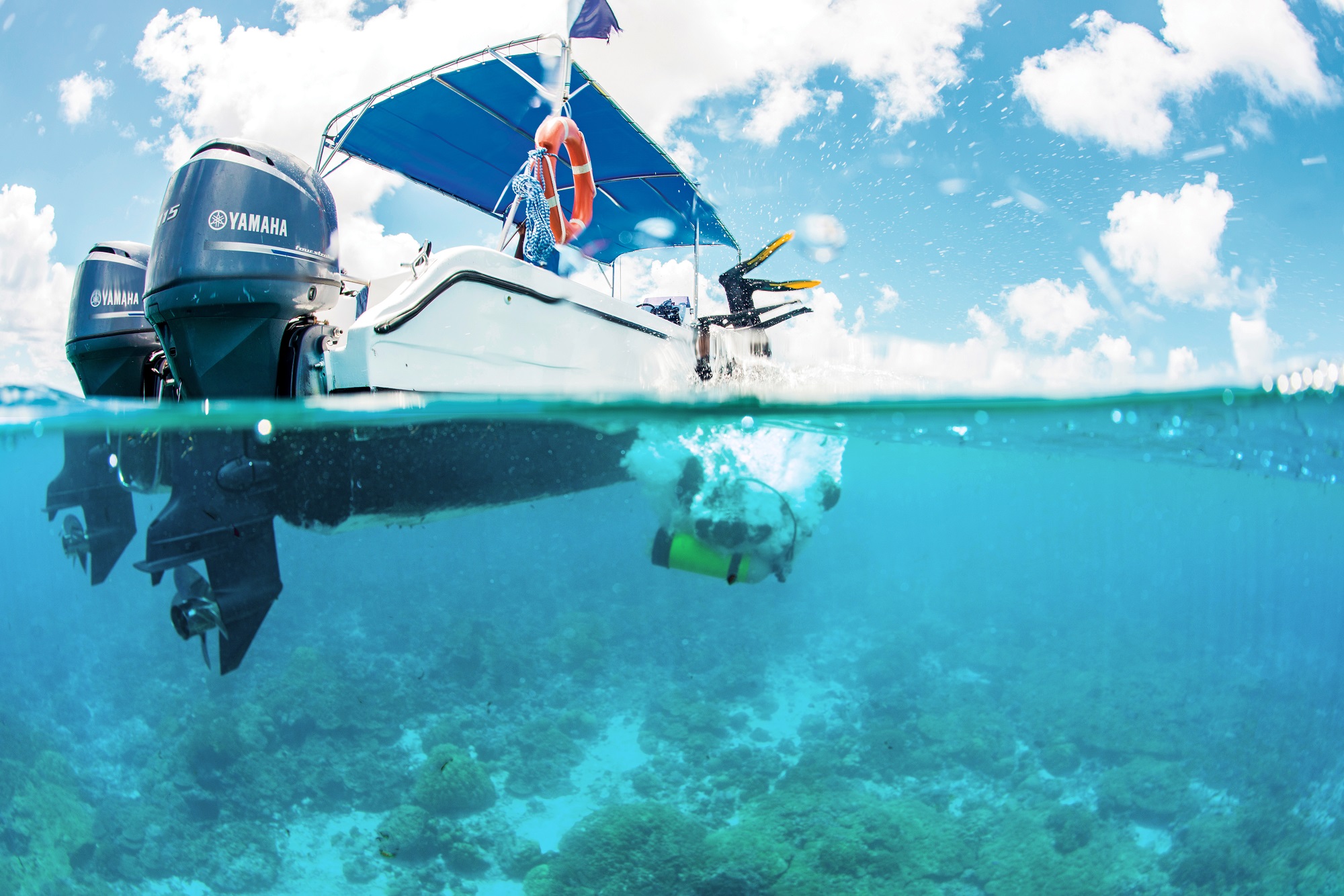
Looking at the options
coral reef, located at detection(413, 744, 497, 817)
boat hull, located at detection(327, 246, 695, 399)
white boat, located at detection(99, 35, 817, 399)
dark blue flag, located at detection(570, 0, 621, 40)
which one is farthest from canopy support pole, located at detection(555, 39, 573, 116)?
coral reef, located at detection(413, 744, 497, 817)

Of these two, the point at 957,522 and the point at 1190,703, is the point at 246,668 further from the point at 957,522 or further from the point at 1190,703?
the point at 1190,703

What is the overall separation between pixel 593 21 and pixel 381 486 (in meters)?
4.93

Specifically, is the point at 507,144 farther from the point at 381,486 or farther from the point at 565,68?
the point at 381,486

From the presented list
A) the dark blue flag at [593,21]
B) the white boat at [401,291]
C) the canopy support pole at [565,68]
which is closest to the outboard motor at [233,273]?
the white boat at [401,291]

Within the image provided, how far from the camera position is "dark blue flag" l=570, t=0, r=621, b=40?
5.71 meters

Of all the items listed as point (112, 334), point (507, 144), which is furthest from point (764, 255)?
point (112, 334)

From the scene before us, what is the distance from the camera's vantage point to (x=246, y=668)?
28.3 ft

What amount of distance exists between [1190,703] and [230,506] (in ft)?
41.6

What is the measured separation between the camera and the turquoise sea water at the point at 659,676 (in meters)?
4.30

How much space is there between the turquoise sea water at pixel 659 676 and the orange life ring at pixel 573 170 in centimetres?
166

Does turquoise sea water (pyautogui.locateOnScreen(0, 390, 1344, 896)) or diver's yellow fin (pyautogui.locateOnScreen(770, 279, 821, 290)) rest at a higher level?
diver's yellow fin (pyautogui.locateOnScreen(770, 279, 821, 290))

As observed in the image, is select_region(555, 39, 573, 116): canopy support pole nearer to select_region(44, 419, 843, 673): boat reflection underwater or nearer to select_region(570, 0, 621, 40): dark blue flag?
select_region(570, 0, 621, 40): dark blue flag

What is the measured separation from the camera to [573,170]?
5.17 metres

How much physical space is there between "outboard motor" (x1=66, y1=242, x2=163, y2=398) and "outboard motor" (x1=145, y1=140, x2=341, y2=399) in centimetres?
146
